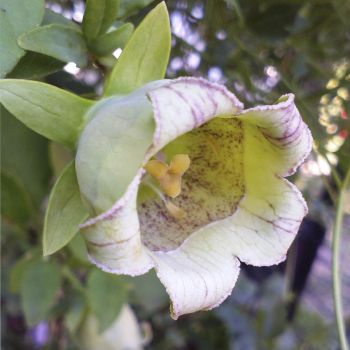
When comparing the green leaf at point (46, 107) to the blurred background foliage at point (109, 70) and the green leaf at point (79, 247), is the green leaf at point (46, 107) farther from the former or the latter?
the green leaf at point (79, 247)

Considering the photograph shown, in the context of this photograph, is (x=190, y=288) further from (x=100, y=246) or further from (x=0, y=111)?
(x=0, y=111)

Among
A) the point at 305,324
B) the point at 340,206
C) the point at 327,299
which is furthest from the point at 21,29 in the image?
the point at 327,299

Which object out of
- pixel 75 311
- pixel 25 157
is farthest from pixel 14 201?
pixel 75 311

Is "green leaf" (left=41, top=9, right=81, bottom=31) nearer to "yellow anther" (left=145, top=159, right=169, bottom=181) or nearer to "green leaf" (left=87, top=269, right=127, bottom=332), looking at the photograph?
"yellow anther" (left=145, top=159, right=169, bottom=181)

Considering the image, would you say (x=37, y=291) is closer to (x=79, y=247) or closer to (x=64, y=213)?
(x=79, y=247)

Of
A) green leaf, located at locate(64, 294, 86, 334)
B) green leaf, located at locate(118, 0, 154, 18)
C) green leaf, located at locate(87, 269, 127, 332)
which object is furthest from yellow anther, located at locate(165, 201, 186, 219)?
green leaf, located at locate(64, 294, 86, 334)
